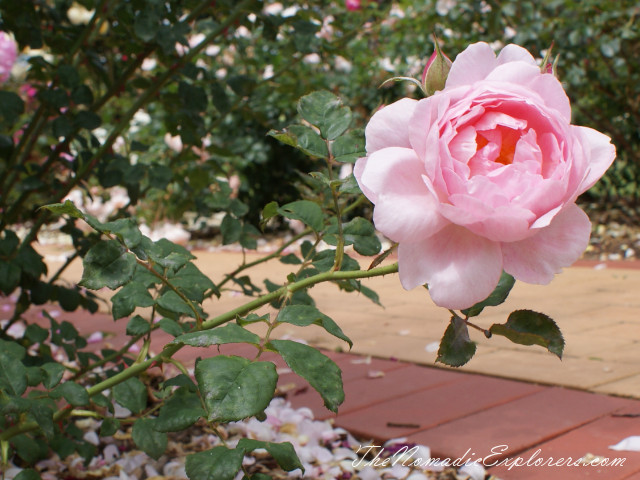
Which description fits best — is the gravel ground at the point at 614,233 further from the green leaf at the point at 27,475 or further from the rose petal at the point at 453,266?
the rose petal at the point at 453,266

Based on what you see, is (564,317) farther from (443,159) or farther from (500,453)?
(443,159)

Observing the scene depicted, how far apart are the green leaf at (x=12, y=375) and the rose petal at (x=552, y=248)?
67cm

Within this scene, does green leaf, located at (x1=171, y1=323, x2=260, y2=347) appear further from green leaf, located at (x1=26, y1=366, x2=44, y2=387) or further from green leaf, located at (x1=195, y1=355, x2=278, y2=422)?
green leaf, located at (x1=26, y1=366, x2=44, y2=387)

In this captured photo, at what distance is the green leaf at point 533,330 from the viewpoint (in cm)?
74

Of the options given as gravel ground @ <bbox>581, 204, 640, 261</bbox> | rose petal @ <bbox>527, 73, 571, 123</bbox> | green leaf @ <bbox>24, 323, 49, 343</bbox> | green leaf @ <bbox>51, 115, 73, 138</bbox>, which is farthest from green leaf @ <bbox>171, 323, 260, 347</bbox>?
gravel ground @ <bbox>581, 204, 640, 261</bbox>

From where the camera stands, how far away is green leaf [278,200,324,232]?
925mm

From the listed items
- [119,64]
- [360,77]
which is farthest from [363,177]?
[360,77]

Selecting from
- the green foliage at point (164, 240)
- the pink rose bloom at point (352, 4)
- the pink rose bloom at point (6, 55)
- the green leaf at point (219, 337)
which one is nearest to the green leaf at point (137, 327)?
the green foliage at point (164, 240)

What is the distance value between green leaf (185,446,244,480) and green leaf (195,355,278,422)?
0.60 feet

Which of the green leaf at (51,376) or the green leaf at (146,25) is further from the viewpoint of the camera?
the green leaf at (146,25)

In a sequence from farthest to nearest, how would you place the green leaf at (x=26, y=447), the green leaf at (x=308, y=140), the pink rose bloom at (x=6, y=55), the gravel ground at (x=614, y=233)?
the gravel ground at (x=614, y=233), the pink rose bloom at (x=6, y=55), the green leaf at (x=26, y=447), the green leaf at (x=308, y=140)

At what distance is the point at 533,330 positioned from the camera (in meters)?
0.75

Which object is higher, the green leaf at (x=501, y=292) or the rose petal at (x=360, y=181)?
the rose petal at (x=360, y=181)

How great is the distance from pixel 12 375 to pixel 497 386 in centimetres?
125
